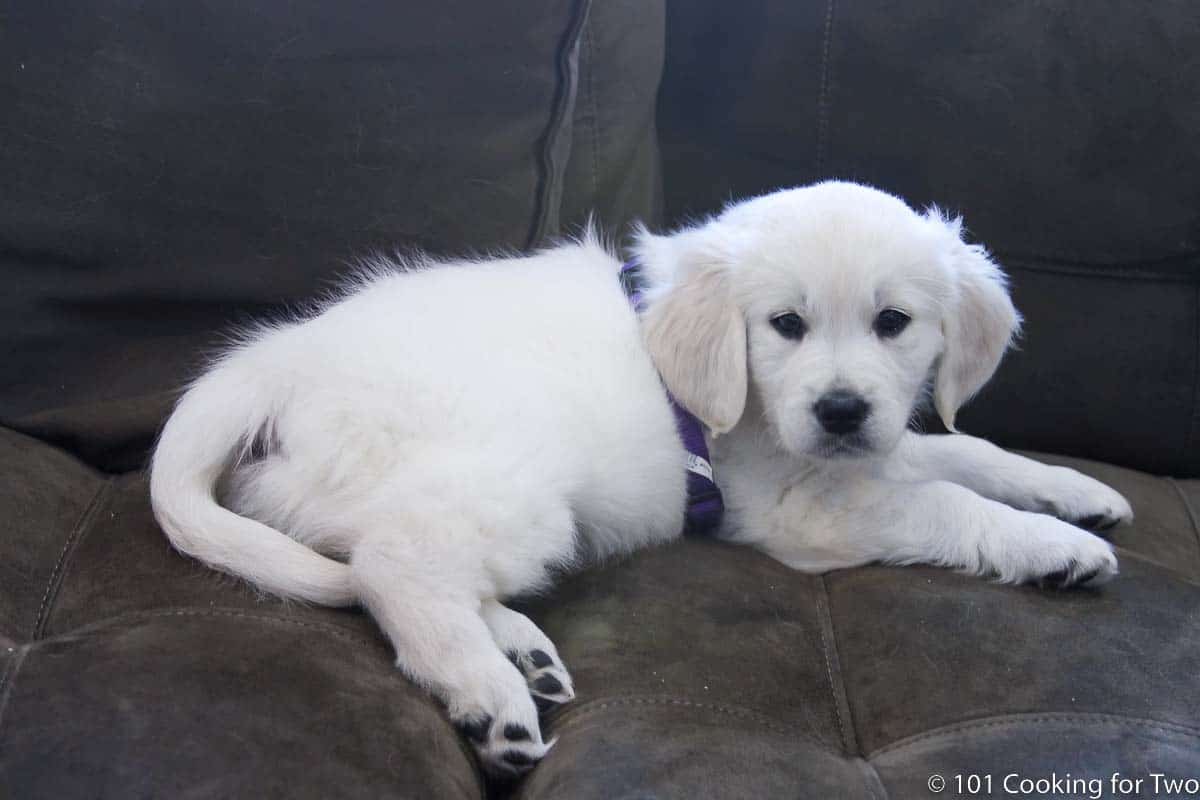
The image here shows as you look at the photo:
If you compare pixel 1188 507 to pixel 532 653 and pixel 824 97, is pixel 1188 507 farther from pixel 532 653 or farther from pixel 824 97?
pixel 532 653

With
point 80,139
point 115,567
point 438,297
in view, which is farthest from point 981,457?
point 80,139

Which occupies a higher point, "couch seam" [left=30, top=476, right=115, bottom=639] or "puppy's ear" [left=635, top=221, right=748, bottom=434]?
"puppy's ear" [left=635, top=221, right=748, bottom=434]

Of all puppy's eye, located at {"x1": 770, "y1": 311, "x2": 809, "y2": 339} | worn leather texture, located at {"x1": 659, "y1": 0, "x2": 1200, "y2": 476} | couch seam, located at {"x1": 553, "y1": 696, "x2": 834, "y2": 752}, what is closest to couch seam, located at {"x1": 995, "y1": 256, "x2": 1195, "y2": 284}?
worn leather texture, located at {"x1": 659, "y1": 0, "x2": 1200, "y2": 476}

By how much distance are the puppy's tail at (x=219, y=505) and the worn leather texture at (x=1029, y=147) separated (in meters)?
1.36

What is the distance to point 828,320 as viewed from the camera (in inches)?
77.1

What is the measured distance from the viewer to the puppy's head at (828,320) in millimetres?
1937


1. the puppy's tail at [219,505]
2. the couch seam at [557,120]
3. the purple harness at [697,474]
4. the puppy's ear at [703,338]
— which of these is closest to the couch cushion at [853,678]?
the purple harness at [697,474]

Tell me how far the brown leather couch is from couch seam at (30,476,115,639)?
1 centimetres

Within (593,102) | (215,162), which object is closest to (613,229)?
(593,102)

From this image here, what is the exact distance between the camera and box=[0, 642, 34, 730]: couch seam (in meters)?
1.34

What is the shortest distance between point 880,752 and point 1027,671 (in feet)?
0.94

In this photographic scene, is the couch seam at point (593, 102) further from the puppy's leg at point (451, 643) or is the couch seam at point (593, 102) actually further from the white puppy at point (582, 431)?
the puppy's leg at point (451, 643)

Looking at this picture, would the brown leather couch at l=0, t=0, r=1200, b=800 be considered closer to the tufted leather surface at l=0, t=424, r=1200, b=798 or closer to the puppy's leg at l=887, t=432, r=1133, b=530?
the tufted leather surface at l=0, t=424, r=1200, b=798

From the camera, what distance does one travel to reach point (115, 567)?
168 cm
